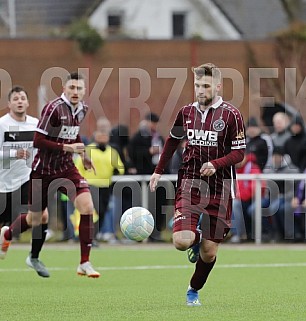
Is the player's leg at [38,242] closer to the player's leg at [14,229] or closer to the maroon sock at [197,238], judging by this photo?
the player's leg at [14,229]

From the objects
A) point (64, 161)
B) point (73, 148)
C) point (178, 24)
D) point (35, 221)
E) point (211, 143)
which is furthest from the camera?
point (178, 24)

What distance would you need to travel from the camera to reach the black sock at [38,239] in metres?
11.8

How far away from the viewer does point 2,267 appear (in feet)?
43.6

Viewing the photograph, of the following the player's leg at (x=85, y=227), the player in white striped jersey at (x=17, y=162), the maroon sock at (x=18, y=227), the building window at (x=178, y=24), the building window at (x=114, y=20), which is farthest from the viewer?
the building window at (x=178, y=24)

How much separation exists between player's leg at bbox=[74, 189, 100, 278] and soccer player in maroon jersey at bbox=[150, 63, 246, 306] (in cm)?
216

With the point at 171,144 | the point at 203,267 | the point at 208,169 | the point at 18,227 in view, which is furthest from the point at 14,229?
the point at 208,169

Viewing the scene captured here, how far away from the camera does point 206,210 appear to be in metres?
9.20

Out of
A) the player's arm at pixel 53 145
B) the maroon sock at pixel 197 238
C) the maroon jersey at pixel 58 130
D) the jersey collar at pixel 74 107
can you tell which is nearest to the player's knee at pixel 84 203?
the maroon jersey at pixel 58 130

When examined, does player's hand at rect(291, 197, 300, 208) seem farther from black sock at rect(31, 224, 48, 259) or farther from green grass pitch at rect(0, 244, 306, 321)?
black sock at rect(31, 224, 48, 259)

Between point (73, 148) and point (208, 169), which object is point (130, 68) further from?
point (208, 169)

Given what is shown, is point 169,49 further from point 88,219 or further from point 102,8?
point 88,219

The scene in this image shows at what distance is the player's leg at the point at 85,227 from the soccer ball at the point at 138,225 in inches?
62.5

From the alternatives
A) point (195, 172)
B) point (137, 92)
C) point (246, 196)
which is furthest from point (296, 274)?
point (137, 92)

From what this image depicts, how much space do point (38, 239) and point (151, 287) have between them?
1593 millimetres
